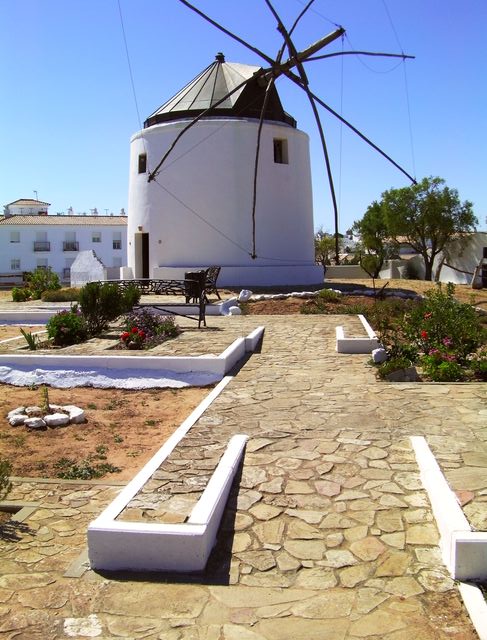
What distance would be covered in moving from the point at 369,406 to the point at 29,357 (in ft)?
14.9

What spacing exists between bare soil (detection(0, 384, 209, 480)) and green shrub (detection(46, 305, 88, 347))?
1965mm

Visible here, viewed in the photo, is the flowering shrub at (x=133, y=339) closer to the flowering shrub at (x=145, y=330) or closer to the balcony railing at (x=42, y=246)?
the flowering shrub at (x=145, y=330)

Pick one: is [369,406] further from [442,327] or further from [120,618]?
[120,618]

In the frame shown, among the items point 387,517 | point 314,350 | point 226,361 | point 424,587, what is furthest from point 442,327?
point 424,587

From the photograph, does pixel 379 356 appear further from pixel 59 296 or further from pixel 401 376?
pixel 59 296

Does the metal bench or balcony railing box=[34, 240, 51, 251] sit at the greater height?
balcony railing box=[34, 240, 51, 251]

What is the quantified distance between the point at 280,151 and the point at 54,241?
32.5m

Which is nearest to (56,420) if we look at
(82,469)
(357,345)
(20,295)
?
(82,469)

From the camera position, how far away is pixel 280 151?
21.2m

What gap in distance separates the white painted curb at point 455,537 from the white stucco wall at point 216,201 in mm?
15757

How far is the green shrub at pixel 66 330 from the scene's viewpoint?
9.80 metres

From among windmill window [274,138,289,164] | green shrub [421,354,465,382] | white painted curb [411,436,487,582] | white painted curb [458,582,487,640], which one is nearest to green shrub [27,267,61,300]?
windmill window [274,138,289,164]

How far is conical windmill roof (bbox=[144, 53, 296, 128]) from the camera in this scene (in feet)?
66.0

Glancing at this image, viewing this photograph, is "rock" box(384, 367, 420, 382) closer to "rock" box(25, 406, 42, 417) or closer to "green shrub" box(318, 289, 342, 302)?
"rock" box(25, 406, 42, 417)
